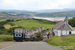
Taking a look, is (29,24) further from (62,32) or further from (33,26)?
(62,32)

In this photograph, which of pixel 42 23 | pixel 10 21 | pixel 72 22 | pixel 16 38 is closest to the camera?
pixel 16 38

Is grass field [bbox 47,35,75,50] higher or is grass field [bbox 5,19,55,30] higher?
grass field [bbox 47,35,75,50]

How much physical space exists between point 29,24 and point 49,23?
21.3 m

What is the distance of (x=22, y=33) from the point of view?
29688mm

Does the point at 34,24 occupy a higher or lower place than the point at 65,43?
lower

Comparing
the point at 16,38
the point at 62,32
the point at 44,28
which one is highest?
the point at 16,38

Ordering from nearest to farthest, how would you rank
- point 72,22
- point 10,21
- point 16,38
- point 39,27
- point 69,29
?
point 16,38 → point 69,29 → point 72,22 → point 10,21 → point 39,27

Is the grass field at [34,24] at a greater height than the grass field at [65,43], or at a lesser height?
lesser

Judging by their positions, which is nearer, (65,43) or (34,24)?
(65,43)

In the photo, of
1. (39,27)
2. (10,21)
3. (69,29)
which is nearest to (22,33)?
(69,29)

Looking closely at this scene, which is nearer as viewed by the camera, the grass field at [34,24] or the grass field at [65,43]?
the grass field at [65,43]

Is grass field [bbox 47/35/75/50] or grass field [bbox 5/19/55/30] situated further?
grass field [bbox 5/19/55/30]

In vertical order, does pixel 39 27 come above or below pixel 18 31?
below

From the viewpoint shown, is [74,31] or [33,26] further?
[33,26]
